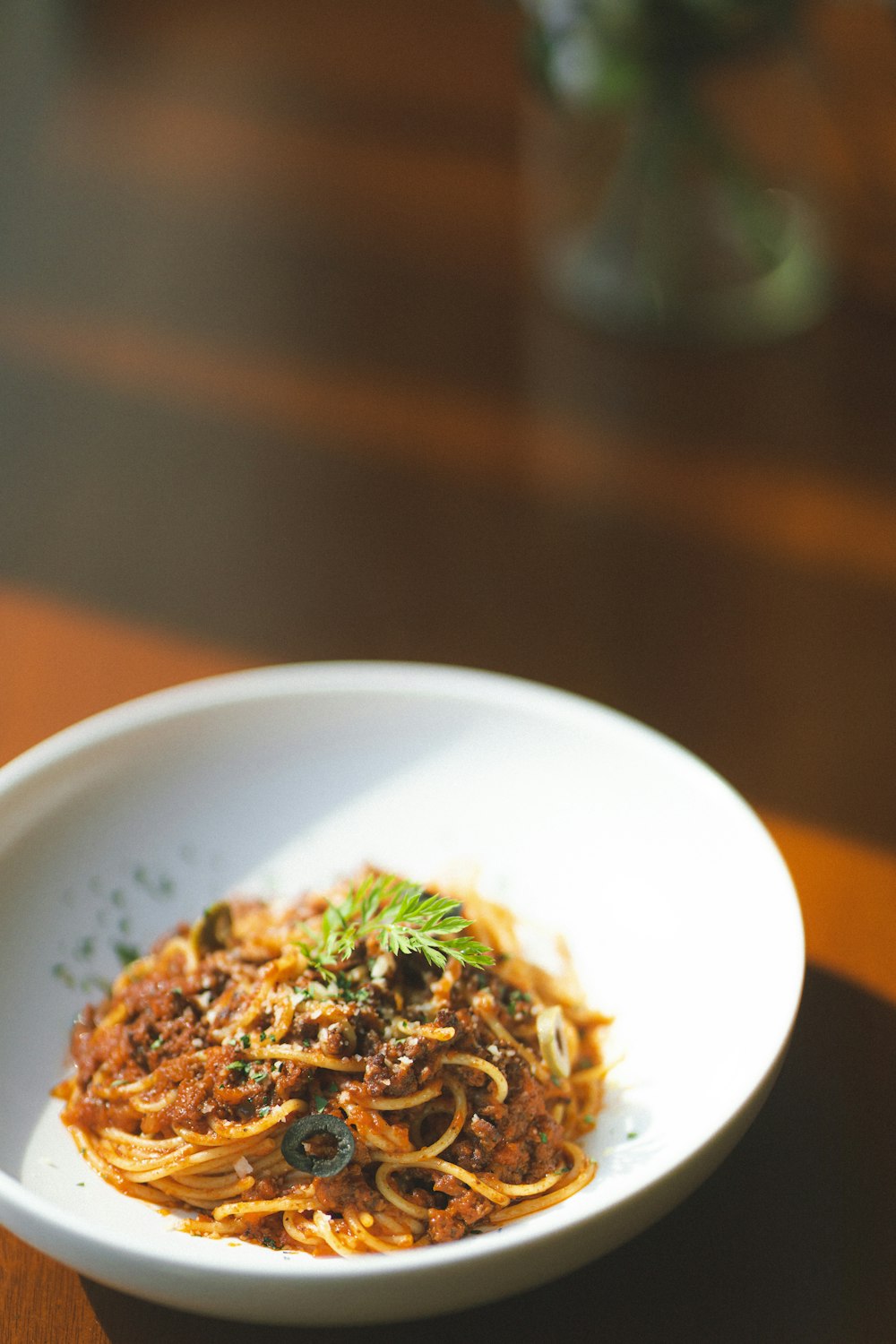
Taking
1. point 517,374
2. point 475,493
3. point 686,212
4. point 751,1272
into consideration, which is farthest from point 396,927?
point 686,212

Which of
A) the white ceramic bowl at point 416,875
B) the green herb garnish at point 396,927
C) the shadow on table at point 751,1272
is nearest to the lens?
the white ceramic bowl at point 416,875

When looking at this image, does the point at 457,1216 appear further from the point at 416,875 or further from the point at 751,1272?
the point at 416,875

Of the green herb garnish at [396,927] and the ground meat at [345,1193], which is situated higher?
the green herb garnish at [396,927]

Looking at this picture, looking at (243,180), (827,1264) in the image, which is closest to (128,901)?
(827,1264)

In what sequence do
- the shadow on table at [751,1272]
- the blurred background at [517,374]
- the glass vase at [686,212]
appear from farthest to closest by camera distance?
the glass vase at [686,212], the blurred background at [517,374], the shadow on table at [751,1272]

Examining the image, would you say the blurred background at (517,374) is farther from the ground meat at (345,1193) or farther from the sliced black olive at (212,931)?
the ground meat at (345,1193)

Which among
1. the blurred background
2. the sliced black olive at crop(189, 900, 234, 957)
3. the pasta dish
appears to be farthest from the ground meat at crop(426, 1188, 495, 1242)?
the blurred background

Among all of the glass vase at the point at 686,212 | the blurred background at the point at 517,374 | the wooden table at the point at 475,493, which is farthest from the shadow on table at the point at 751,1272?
the glass vase at the point at 686,212
